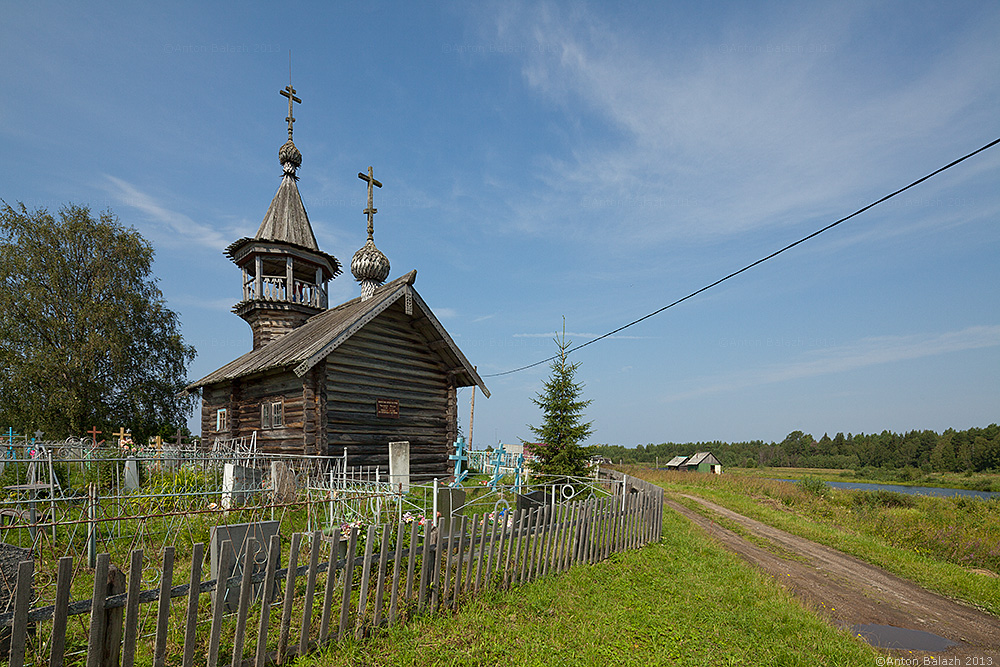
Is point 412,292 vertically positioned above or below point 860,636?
above

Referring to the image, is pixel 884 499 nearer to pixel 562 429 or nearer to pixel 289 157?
pixel 562 429

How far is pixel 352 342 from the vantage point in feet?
49.9

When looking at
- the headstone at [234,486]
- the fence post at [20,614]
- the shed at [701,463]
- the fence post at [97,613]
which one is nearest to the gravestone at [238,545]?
the fence post at [97,613]

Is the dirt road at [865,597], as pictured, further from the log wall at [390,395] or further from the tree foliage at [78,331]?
the tree foliage at [78,331]

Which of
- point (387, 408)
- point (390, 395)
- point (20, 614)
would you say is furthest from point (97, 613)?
point (390, 395)

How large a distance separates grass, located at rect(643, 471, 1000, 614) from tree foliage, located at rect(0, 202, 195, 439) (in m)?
31.0

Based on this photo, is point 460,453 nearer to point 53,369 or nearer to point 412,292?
point 412,292

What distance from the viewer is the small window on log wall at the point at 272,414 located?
15.5 metres

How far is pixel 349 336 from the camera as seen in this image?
14250 millimetres

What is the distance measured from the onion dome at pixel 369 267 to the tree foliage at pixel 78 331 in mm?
16202

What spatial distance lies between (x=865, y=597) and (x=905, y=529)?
9.16 metres

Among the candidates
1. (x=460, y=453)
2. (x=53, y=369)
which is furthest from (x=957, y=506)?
(x=53, y=369)

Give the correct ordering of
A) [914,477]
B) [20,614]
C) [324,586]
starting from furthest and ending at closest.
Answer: [914,477], [324,586], [20,614]

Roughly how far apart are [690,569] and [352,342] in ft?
35.0
